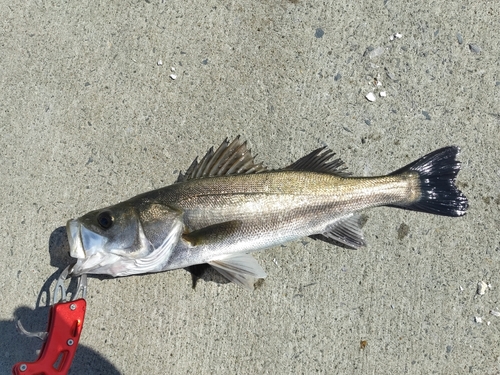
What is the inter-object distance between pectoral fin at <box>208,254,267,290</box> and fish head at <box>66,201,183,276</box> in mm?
328

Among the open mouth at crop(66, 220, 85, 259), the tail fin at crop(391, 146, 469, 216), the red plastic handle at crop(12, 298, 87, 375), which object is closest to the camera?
the open mouth at crop(66, 220, 85, 259)

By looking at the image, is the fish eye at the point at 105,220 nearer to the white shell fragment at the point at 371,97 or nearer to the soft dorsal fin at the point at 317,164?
the soft dorsal fin at the point at 317,164

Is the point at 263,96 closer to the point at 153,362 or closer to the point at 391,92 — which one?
the point at 391,92

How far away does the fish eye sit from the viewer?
7.53 ft

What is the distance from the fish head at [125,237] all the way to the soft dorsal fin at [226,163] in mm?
324

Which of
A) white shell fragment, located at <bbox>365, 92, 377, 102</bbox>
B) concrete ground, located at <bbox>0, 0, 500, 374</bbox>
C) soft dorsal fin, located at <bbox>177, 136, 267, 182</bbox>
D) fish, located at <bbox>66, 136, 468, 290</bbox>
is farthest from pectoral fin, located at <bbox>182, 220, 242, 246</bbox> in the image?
white shell fragment, located at <bbox>365, 92, 377, 102</bbox>

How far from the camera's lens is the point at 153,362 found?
2691 mm

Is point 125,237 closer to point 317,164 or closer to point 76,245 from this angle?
point 76,245

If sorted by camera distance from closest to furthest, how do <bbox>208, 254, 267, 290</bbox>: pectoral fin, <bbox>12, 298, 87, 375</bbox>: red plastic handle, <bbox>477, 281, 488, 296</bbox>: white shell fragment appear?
1. <bbox>12, 298, 87, 375</bbox>: red plastic handle
2. <bbox>208, 254, 267, 290</bbox>: pectoral fin
3. <bbox>477, 281, 488, 296</bbox>: white shell fragment

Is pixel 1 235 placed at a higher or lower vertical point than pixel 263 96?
lower

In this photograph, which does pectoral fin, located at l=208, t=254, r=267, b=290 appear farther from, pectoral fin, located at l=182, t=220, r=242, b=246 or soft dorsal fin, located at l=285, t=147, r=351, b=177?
soft dorsal fin, located at l=285, t=147, r=351, b=177

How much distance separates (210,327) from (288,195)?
3.43ft

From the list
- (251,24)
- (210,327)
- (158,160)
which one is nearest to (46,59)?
(158,160)

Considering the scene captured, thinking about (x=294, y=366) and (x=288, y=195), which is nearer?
(x=288, y=195)
